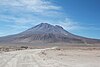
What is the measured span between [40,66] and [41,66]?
93 mm

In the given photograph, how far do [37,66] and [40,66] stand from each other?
272mm

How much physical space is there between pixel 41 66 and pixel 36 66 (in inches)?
17.9

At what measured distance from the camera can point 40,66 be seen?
22.4m

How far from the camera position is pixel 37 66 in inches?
882

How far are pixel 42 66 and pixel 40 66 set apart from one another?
189 millimetres

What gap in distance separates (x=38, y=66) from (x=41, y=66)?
27 centimetres

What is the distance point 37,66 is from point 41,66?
363 mm

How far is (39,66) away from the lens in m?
22.4

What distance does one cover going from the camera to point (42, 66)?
2236 centimetres

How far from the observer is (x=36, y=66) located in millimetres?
22375

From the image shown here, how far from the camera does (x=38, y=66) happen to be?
22406 millimetres

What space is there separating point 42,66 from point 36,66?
545mm

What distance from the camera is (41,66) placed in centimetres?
2239
